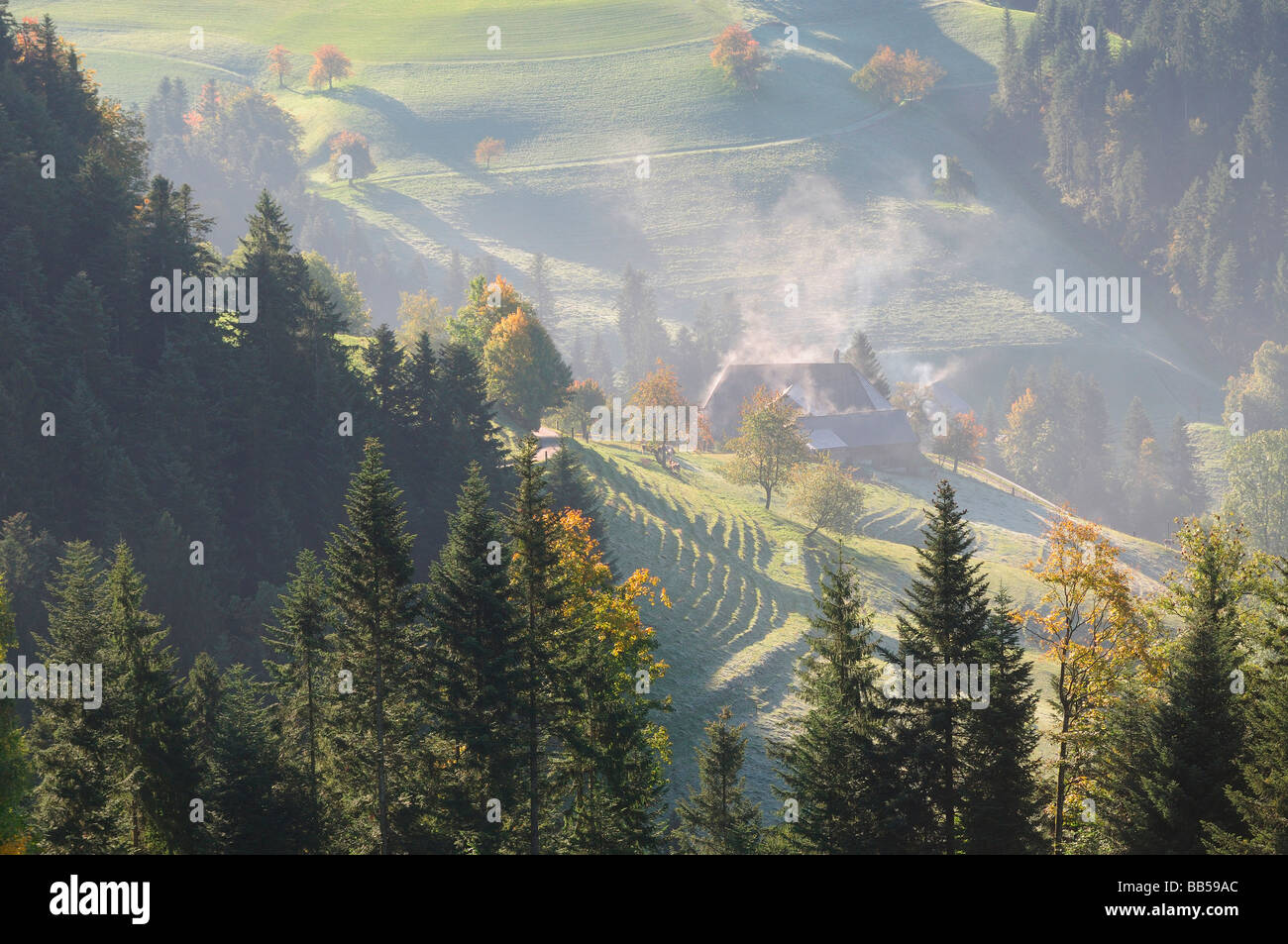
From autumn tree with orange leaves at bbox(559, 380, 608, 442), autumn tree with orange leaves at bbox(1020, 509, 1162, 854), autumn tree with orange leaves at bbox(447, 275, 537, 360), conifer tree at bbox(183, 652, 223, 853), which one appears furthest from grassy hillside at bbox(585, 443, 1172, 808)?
conifer tree at bbox(183, 652, 223, 853)

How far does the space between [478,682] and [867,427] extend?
326 feet

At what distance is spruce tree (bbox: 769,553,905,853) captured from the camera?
3192 cm

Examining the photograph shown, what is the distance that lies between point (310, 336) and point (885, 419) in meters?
79.6

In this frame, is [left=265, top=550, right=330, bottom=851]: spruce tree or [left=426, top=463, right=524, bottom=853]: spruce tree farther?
[left=265, top=550, right=330, bottom=851]: spruce tree

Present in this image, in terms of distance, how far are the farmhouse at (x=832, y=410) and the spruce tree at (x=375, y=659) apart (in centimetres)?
8964

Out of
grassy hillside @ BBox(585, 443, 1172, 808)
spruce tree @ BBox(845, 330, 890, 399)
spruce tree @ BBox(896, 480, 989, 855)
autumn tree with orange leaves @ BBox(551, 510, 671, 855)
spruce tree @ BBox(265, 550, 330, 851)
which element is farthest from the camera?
spruce tree @ BBox(845, 330, 890, 399)

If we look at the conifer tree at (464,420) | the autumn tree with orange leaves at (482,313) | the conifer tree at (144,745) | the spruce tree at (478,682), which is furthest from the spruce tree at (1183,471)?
the conifer tree at (144,745)

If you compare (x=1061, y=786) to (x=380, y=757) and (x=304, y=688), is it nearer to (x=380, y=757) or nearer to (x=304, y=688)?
(x=380, y=757)

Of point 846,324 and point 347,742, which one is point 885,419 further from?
point 347,742

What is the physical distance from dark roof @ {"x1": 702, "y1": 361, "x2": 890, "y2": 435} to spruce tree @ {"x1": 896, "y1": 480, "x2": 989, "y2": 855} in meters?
97.6

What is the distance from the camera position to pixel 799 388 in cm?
13125

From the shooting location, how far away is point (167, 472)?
2169 inches

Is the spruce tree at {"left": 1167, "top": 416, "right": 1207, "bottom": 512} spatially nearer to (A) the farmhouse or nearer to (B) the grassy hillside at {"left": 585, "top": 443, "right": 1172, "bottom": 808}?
(B) the grassy hillside at {"left": 585, "top": 443, "right": 1172, "bottom": 808}

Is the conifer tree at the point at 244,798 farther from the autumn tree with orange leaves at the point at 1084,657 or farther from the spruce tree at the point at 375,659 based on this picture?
the autumn tree with orange leaves at the point at 1084,657
